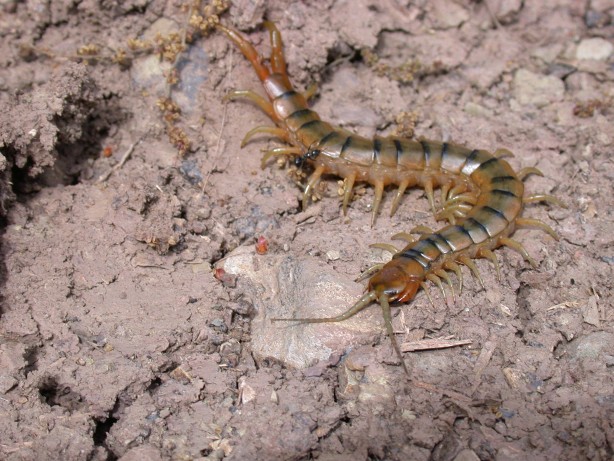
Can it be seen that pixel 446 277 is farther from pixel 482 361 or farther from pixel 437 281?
pixel 482 361

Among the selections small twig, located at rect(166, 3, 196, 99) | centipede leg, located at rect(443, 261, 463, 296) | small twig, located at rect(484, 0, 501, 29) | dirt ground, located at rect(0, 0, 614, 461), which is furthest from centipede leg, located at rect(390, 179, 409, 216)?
small twig, located at rect(484, 0, 501, 29)

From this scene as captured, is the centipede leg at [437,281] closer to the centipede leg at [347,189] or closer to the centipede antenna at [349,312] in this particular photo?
the centipede antenna at [349,312]

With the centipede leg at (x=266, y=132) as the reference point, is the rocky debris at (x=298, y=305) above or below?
below

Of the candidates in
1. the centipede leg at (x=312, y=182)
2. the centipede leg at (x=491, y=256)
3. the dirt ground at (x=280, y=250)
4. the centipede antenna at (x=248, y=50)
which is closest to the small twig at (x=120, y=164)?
the dirt ground at (x=280, y=250)

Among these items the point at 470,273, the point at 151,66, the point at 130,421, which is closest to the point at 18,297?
the point at 130,421

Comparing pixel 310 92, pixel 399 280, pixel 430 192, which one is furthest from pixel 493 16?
pixel 399 280

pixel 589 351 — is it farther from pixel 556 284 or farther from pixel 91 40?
pixel 91 40
